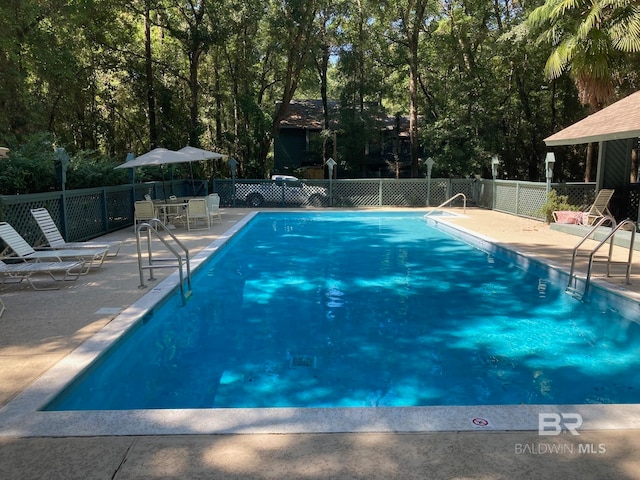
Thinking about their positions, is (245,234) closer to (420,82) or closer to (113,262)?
(113,262)

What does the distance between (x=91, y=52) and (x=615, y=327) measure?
22431 millimetres

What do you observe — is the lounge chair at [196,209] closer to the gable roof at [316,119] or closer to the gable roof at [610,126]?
the gable roof at [610,126]

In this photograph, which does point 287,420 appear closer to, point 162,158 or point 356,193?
point 162,158

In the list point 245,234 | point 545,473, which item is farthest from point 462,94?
point 545,473

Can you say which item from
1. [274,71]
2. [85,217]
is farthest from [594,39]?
[274,71]

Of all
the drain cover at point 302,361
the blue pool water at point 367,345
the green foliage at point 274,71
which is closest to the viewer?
the blue pool water at point 367,345

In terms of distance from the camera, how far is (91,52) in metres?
20.8

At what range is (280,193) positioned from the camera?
20.2 metres

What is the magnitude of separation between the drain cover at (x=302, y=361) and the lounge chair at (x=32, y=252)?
13.7 ft

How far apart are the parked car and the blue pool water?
1126 cm

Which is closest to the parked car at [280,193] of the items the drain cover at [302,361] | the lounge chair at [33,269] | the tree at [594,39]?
the tree at [594,39]

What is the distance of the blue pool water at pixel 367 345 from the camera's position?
13.3 ft

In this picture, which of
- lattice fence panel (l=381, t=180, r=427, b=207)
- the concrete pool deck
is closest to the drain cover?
the concrete pool deck

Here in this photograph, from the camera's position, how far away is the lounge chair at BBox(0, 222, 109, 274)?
6.81 m
